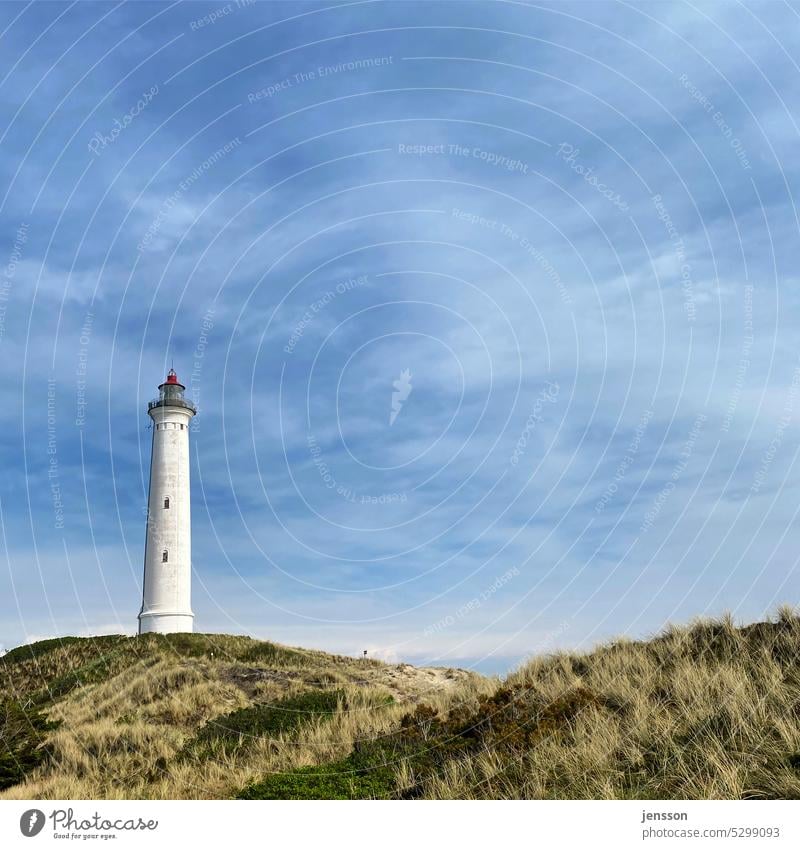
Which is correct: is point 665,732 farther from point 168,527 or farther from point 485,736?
point 168,527

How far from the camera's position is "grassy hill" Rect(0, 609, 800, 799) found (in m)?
10.1

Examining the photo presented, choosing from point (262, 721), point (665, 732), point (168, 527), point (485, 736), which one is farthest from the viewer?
point (168, 527)

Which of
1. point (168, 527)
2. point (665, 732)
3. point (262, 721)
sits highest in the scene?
point (168, 527)

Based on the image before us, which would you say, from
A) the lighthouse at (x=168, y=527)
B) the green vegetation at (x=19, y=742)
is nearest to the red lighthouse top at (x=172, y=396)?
the lighthouse at (x=168, y=527)

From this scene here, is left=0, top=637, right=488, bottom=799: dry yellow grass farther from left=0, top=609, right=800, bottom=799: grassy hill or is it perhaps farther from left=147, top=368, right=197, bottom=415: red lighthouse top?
left=147, top=368, right=197, bottom=415: red lighthouse top

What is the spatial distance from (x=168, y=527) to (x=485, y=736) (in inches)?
1581

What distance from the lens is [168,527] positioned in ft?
162

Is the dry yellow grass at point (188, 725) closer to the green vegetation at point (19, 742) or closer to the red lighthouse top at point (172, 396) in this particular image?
the green vegetation at point (19, 742)

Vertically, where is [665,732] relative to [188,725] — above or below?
below

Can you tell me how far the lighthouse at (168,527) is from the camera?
48.3 metres

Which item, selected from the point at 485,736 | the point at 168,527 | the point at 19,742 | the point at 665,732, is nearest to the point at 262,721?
the point at 19,742

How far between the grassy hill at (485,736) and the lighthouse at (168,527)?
79.6 ft

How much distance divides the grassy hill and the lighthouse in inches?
955
